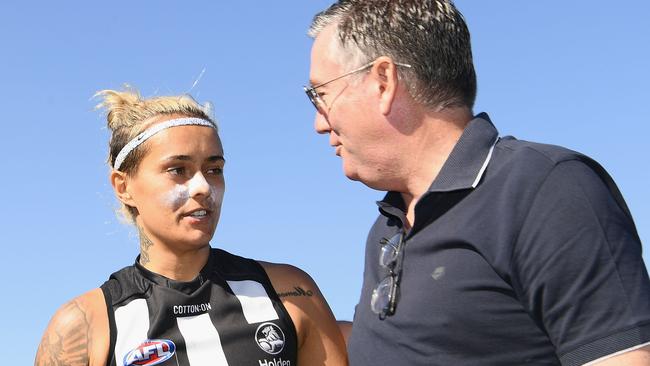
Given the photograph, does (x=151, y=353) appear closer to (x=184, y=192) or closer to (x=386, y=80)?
(x=184, y=192)

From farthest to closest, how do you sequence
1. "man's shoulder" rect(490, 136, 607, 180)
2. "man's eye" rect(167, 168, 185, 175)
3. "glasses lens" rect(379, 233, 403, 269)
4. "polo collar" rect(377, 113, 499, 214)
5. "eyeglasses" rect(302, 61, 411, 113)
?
1. "man's eye" rect(167, 168, 185, 175)
2. "eyeglasses" rect(302, 61, 411, 113)
3. "glasses lens" rect(379, 233, 403, 269)
4. "polo collar" rect(377, 113, 499, 214)
5. "man's shoulder" rect(490, 136, 607, 180)

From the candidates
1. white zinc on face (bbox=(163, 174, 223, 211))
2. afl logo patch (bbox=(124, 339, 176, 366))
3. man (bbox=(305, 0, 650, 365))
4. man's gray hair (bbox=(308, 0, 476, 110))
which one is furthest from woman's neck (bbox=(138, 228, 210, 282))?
man's gray hair (bbox=(308, 0, 476, 110))

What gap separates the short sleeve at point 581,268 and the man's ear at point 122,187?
11.7ft

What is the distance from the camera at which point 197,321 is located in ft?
18.3

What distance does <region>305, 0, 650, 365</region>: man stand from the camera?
302 centimetres

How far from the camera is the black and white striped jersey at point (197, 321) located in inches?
214

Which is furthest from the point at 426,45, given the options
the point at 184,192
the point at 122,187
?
the point at 122,187

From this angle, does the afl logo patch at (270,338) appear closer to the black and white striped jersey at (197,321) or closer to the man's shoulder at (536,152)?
the black and white striped jersey at (197,321)

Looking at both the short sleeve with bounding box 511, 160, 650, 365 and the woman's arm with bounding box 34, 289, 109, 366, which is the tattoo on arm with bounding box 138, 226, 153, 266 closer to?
the woman's arm with bounding box 34, 289, 109, 366

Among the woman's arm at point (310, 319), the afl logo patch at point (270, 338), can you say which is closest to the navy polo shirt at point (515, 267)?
the afl logo patch at point (270, 338)

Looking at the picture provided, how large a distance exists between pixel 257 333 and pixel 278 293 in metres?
0.39

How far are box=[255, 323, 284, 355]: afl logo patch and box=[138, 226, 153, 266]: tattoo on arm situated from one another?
3.31 ft

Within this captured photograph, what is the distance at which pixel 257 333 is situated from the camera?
5.57 meters

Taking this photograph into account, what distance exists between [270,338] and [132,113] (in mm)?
2028
